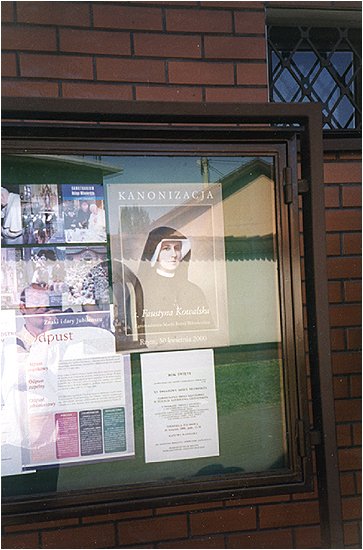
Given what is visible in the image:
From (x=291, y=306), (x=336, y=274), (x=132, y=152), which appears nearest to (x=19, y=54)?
(x=132, y=152)

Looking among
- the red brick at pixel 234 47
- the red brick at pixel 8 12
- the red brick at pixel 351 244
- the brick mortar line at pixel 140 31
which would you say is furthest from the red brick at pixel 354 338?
the red brick at pixel 8 12

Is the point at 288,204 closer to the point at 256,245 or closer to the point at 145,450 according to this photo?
the point at 256,245

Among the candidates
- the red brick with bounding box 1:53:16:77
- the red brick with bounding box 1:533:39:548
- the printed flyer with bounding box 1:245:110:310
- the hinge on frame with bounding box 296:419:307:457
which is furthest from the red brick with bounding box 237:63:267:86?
the red brick with bounding box 1:533:39:548

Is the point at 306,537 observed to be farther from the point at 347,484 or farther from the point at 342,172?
the point at 342,172

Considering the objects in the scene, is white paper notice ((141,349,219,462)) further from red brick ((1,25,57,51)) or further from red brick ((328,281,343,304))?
red brick ((1,25,57,51))

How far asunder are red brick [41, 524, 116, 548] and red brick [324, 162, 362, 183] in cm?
164

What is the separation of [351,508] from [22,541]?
132 cm

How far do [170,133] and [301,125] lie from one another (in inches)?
15.1

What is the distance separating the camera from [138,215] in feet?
5.40

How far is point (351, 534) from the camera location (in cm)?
241

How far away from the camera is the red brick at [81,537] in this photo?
2.14 m

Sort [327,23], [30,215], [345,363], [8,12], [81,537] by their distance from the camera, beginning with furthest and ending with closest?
[327,23]
[345,363]
[81,537]
[8,12]
[30,215]

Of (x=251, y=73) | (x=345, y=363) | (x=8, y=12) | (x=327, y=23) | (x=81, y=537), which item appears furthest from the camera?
(x=327, y=23)

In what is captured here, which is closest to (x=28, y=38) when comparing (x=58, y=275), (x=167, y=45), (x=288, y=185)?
(x=167, y=45)
